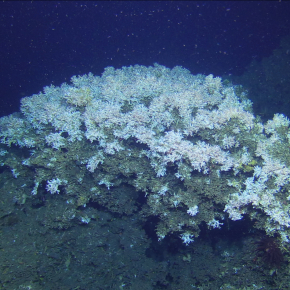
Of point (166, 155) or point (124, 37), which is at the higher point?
point (124, 37)

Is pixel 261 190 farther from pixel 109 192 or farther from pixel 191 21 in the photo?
pixel 191 21

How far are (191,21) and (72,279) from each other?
1264 inches

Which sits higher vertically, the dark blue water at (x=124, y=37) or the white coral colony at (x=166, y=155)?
the dark blue water at (x=124, y=37)

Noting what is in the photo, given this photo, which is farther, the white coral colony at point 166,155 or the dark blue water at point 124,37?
the dark blue water at point 124,37

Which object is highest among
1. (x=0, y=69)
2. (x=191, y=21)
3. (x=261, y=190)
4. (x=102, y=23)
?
(x=102, y=23)

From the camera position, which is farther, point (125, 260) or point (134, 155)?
point (125, 260)

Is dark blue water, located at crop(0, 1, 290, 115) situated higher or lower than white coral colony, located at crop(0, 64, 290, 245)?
higher

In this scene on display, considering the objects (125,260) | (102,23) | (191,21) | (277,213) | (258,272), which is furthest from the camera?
(102,23)

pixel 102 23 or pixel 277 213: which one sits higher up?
pixel 102 23

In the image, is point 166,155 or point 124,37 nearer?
point 166,155

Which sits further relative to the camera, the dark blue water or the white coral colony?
the dark blue water

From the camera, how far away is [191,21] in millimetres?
26391

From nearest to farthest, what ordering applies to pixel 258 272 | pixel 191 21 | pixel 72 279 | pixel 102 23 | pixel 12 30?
pixel 258 272, pixel 72 279, pixel 191 21, pixel 12 30, pixel 102 23

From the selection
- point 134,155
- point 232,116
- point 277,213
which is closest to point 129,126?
point 134,155
